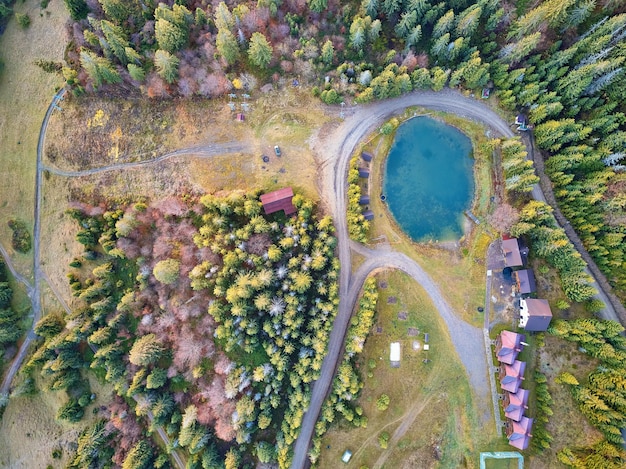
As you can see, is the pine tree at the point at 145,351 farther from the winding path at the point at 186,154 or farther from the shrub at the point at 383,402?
the shrub at the point at 383,402

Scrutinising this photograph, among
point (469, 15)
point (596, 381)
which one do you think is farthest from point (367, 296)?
point (469, 15)

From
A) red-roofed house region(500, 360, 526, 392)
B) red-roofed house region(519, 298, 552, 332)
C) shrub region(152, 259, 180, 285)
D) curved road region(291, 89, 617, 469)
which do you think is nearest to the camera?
red-roofed house region(500, 360, 526, 392)

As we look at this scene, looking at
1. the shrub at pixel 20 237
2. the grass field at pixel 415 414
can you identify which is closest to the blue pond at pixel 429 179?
the grass field at pixel 415 414

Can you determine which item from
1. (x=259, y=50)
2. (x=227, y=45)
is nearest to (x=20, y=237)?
(x=227, y=45)

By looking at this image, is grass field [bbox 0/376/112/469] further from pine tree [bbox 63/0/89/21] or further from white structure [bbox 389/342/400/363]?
pine tree [bbox 63/0/89/21]

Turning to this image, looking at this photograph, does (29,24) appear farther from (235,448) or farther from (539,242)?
(539,242)

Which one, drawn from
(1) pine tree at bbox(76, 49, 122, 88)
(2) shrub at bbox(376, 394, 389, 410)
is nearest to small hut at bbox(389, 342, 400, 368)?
(2) shrub at bbox(376, 394, 389, 410)
